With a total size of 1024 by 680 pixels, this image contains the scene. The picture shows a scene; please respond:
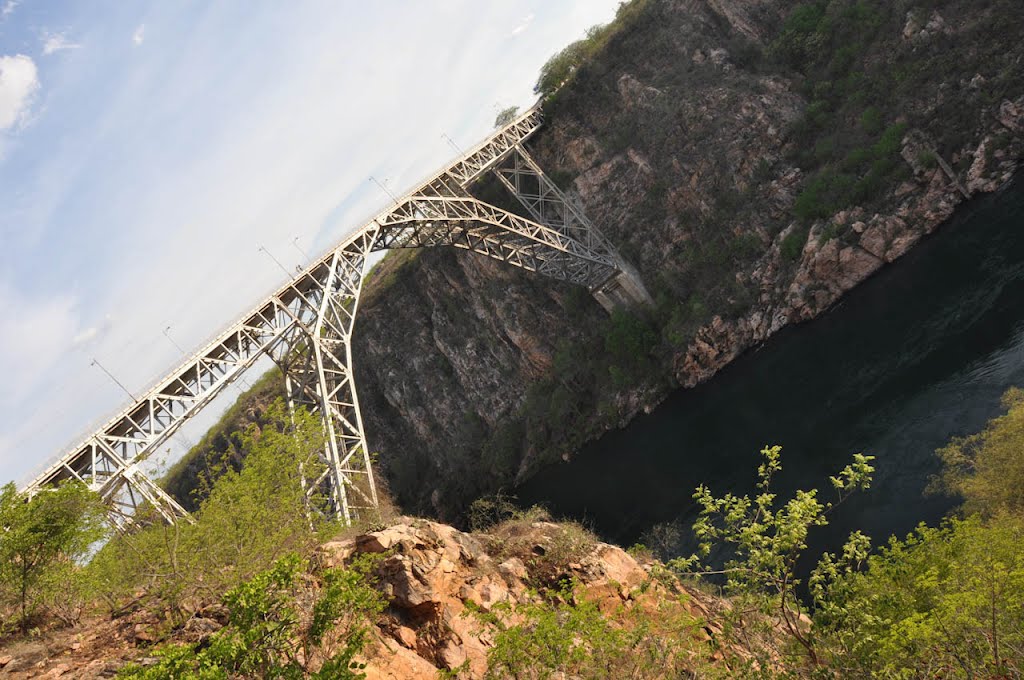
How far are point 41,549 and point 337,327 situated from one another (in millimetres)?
16534

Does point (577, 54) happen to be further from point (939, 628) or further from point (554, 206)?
point (939, 628)

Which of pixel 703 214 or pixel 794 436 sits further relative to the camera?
pixel 703 214

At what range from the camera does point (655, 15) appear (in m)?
47.5

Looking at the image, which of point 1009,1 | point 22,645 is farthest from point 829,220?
point 22,645

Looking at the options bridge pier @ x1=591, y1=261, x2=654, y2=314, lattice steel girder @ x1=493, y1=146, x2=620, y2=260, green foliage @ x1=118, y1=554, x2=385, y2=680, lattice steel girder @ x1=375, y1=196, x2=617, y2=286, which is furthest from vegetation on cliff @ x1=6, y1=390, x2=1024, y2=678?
lattice steel girder @ x1=493, y1=146, x2=620, y2=260

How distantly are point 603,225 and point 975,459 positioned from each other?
1195 inches

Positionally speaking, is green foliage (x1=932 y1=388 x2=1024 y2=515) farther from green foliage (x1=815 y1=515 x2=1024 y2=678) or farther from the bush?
the bush

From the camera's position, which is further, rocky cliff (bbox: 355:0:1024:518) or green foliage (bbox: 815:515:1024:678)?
rocky cliff (bbox: 355:0:1024:518)

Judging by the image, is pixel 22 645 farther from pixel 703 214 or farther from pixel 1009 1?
pixel 1009 1

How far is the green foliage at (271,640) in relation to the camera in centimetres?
659

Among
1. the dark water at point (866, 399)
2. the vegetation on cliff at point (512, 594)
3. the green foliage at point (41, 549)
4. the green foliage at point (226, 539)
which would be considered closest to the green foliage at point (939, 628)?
the vegetation on cliff at point (512, 594)

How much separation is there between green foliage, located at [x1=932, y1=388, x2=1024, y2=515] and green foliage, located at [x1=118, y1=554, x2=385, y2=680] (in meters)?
13.2

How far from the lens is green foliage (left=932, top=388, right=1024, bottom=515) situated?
14.5 metres

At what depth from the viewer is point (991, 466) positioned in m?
15.7
